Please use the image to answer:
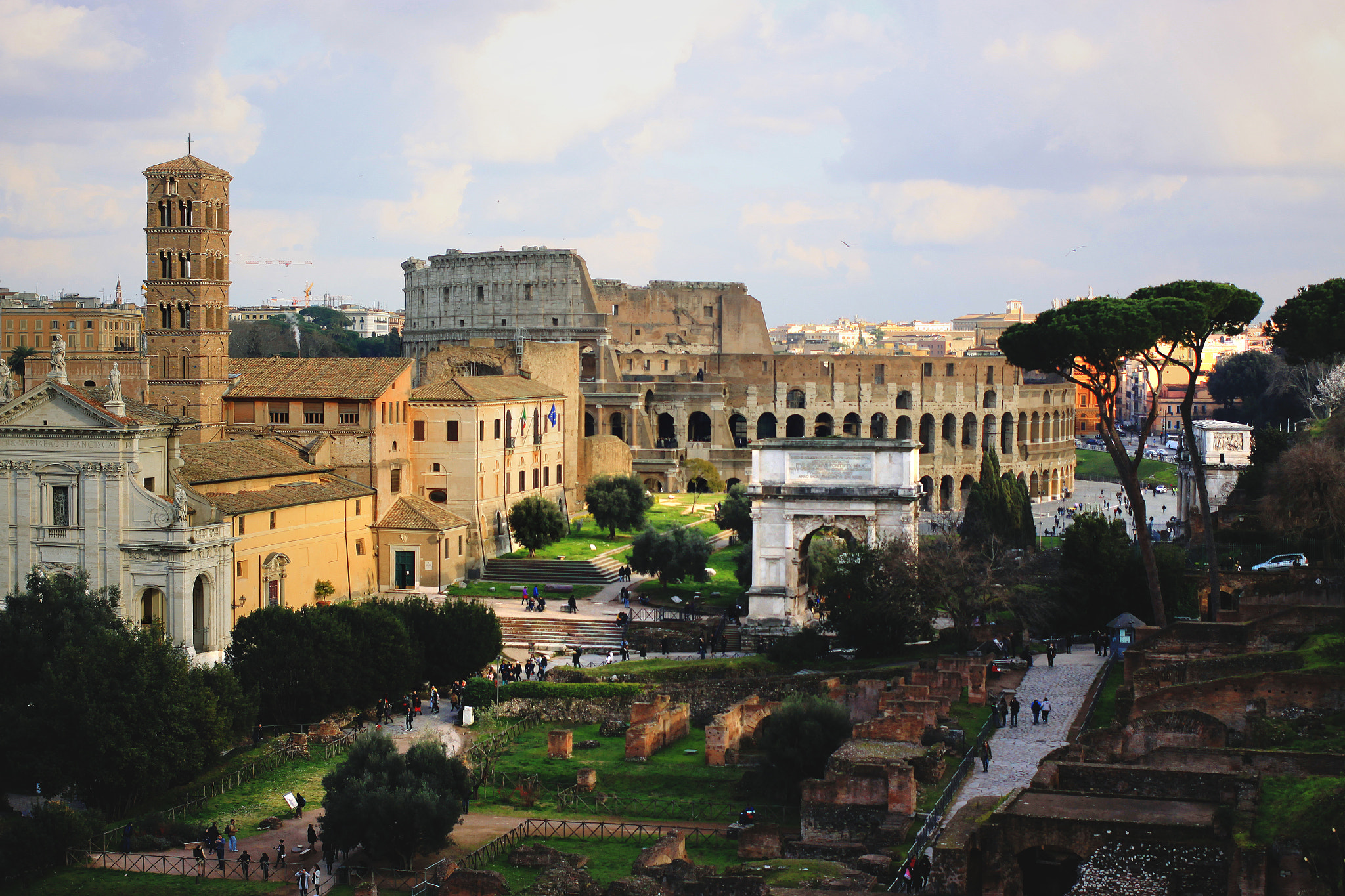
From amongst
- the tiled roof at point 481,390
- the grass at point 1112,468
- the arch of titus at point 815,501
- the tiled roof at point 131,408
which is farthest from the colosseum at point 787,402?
the tiled roof at point 131,408

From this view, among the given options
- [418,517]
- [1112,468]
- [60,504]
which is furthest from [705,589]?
[1112,468]

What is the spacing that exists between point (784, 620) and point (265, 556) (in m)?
13.9

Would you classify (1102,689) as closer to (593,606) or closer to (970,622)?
(970,622)

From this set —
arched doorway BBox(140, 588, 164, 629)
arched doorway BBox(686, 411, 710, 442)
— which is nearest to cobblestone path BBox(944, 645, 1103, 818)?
arched doorway BBox(140, 588, 164, 629)

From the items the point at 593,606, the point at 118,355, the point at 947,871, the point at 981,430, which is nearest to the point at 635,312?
the point at 981,430

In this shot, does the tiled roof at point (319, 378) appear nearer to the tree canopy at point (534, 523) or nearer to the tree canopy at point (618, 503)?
the tree canopy at point (534, 523)

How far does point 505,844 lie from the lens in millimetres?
24703

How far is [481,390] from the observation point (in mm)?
51625

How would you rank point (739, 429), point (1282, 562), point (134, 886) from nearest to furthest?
point (134, 886) < point (1282, 562) < point (739, 429)

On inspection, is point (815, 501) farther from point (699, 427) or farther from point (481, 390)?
point (699, 427)

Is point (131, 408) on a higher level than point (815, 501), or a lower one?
higher

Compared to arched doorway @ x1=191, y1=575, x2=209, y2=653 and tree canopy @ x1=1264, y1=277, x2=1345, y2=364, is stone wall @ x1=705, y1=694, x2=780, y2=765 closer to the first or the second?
arched doorway @ x1=191, y1=575, x2=209, y2=653

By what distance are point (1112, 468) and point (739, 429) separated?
28.5 m

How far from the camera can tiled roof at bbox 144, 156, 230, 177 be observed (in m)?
46.2
